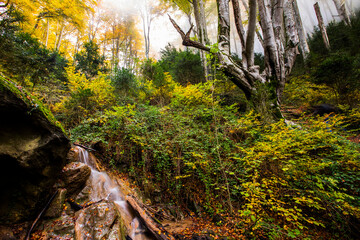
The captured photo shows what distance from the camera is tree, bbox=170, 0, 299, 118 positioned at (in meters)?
4.31

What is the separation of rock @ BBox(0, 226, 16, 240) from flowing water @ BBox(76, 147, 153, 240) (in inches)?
44.7

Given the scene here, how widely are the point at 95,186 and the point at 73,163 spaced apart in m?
0.76

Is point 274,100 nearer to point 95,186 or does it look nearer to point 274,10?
point 274,10

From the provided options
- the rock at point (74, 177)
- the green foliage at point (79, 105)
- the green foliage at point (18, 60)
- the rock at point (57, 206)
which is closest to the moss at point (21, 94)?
the rock at point (74, 177)

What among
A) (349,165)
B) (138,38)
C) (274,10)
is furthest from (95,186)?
(138,38)

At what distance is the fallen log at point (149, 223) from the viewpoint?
242cm

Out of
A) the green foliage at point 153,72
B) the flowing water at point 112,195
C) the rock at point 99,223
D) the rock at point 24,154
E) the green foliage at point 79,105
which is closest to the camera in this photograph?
the rock at point 24,154

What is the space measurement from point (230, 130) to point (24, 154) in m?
4.33

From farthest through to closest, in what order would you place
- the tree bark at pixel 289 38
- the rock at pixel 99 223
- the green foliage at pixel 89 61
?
the green foliage at pixel 89 61 → the tree bark at pixel 289 38 → the rock at pixel 99 223

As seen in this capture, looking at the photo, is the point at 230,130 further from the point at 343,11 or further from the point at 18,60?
the point at 343,11

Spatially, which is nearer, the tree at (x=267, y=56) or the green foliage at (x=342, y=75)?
the tree at (x=267, y=56)

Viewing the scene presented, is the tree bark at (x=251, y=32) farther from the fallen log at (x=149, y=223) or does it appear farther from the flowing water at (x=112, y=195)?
the flowing water at (x=112, y=195)

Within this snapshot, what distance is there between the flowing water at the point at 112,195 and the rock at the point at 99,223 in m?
0.31

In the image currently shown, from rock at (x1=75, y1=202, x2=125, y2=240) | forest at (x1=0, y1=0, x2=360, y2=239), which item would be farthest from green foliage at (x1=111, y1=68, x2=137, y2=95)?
rock at (x1=75, y1=202, x2=125, y2=240)
